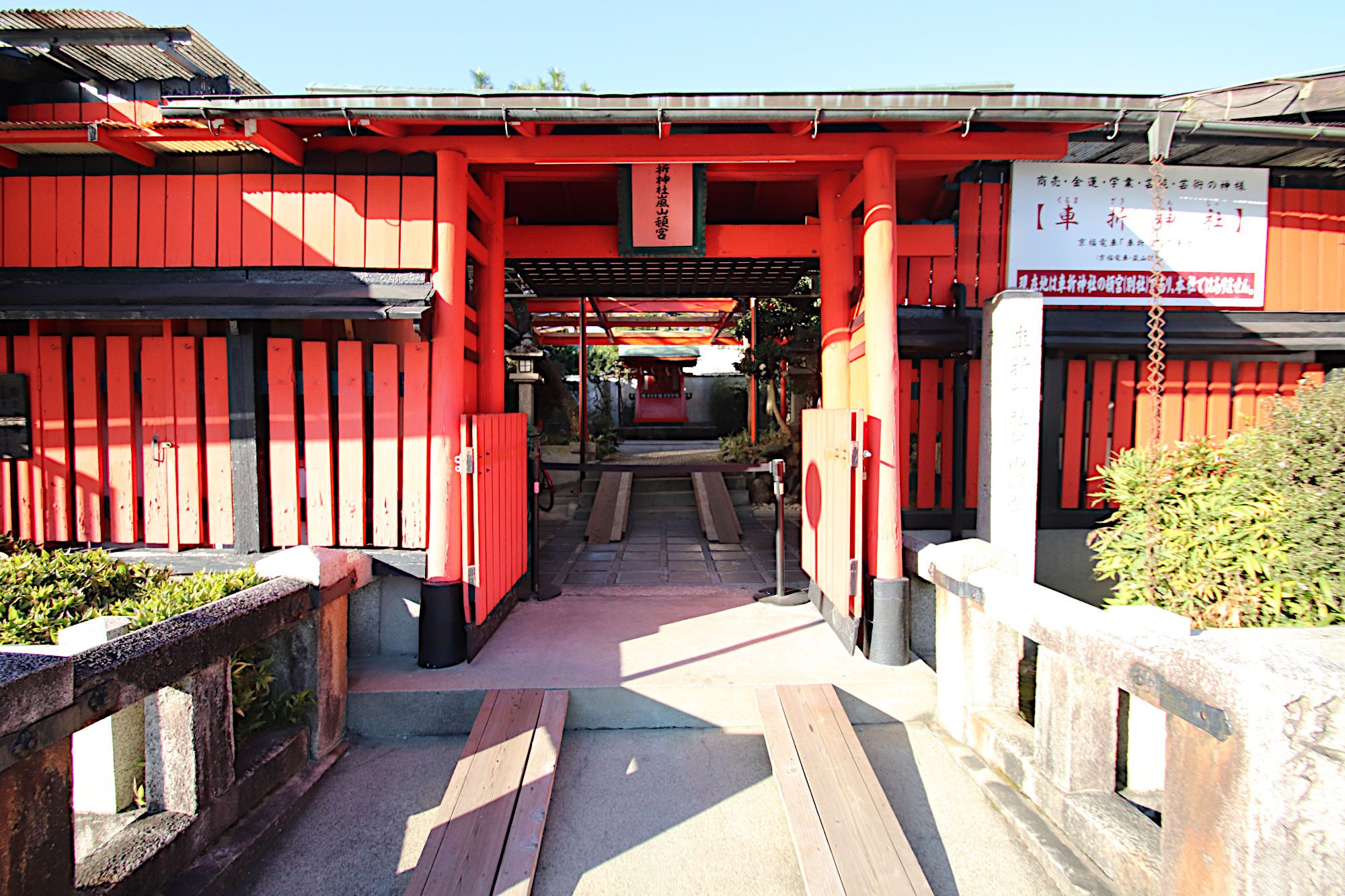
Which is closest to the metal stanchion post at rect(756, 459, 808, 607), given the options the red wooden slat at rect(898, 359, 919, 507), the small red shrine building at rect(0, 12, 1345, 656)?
the small red shrine building at rect(0, 12, 1345, 656)

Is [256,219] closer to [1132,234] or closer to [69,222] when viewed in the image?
[69,222]

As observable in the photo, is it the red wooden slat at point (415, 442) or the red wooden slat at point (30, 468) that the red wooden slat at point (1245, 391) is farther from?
the red wooden slat at point (30, 468)

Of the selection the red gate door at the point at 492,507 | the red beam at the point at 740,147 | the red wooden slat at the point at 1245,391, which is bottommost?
the red gate door at the point at 492,507

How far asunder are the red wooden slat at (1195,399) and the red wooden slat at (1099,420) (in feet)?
2.23

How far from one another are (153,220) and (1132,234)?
7291 mm

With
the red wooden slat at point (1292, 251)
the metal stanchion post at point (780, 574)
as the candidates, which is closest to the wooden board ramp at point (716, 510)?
the metal stanchion post at point (780, 574)

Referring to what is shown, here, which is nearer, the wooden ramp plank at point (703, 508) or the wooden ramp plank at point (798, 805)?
the wooden ramp plank at point (798, 805)

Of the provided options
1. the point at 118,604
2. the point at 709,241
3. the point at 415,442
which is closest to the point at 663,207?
the point at 709,241

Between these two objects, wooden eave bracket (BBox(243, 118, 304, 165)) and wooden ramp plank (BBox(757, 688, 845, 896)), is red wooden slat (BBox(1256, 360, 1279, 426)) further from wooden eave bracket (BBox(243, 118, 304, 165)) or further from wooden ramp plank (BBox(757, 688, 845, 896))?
wooden eave bracket (BBox(243, 118, 304, 165))

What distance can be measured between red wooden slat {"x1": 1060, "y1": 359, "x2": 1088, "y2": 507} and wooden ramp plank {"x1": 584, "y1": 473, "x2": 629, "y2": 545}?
522 centimetres

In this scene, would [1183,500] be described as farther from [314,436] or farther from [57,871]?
[314,436]

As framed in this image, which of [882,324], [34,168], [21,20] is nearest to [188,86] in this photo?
[21,20]

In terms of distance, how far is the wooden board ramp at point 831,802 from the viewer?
2.53 metres

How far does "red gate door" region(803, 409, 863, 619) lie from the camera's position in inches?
167
